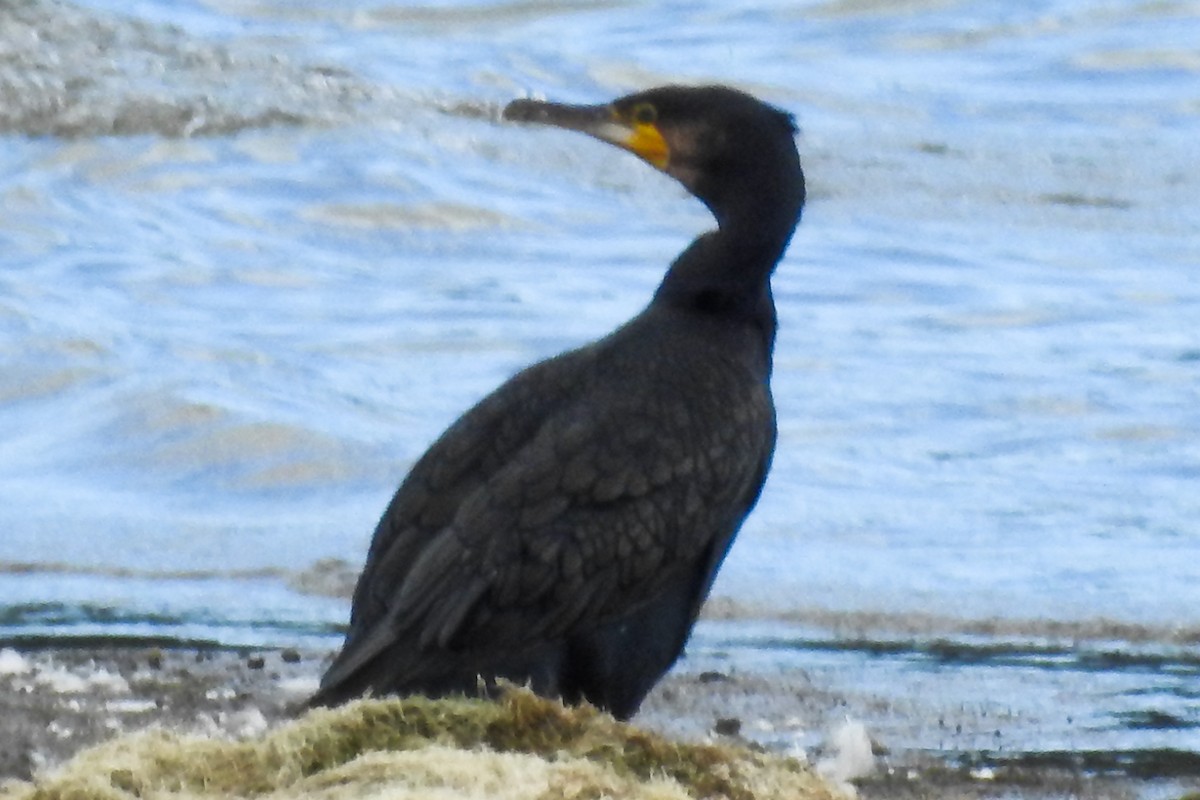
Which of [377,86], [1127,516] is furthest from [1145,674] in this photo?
[377,86]

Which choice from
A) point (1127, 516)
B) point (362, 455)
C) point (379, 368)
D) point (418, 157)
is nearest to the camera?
point (1127, 516)

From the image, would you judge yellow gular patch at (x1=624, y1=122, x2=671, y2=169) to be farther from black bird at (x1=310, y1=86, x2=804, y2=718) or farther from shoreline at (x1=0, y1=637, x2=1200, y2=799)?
shoreline at (x1=0, y1=637, x2=1200, y2=799)

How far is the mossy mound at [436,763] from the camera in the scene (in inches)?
145

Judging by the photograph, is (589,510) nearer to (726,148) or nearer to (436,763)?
(726,148)

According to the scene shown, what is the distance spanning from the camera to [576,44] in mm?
18750

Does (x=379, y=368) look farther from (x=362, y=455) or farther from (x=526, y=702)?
(x=526, y=702)

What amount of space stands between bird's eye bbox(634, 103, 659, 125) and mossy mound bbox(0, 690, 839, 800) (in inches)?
80.9

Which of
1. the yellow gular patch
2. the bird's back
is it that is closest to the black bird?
the bird's back

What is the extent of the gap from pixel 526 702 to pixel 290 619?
127 inches

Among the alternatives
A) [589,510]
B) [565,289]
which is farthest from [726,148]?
Answer: [565,289]

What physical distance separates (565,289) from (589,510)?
297 inches

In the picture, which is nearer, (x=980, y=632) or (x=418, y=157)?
(x=980, y=632)

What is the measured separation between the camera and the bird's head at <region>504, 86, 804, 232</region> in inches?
225

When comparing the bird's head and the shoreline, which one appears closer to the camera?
the shoreline
